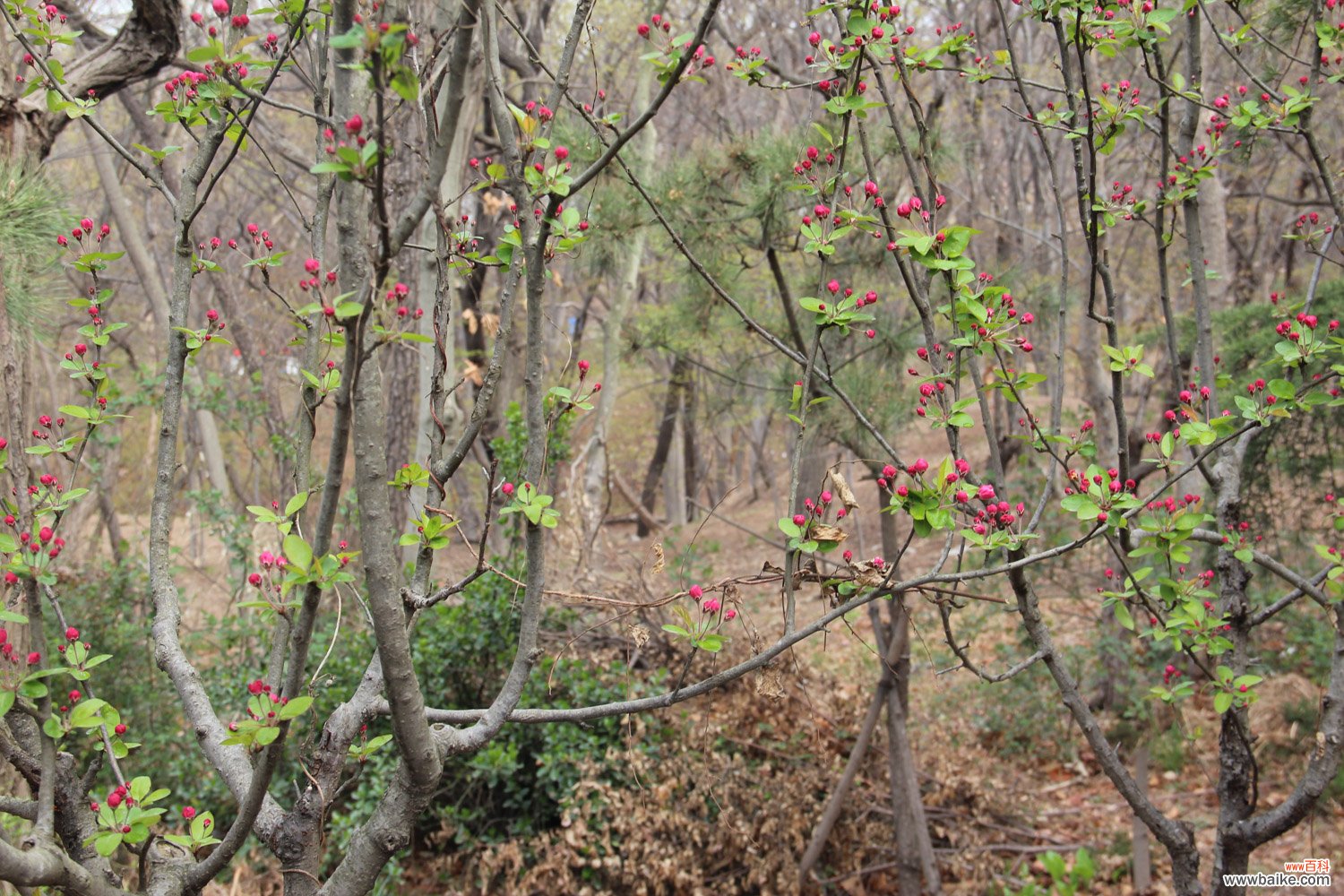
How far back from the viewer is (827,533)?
64.4 inches

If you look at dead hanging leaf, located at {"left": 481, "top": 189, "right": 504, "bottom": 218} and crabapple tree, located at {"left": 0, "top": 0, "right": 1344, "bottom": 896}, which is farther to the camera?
dead hanging leaf, located at {"left": 481, "top": 189, "right": 504, "bottom": 218}

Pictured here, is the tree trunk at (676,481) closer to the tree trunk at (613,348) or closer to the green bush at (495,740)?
the tree trunk at (613,348)

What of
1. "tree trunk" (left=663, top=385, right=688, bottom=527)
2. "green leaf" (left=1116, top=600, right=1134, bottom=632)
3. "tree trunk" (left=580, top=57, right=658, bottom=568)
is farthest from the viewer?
"tree trunk" (left=663, top=385, right=688, bottom=527)

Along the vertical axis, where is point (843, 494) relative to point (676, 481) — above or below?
below

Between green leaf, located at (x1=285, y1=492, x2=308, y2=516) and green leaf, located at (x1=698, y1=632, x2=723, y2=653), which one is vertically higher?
green leaf, located at (x1=285, y1=492, x2=308, y2=516)

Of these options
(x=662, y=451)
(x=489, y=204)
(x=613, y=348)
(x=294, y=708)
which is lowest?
(x=294, y=708)

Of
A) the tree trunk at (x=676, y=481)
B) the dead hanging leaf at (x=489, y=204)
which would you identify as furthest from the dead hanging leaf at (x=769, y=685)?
the tree trunk at (x=676, y=481)

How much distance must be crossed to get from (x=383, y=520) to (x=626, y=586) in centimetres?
326

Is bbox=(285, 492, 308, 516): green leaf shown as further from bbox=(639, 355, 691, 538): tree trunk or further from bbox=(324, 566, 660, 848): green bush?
bbox=(639, 355, 691, 538): tree trunk

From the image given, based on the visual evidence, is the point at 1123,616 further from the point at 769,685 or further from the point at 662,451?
the point at 662,451

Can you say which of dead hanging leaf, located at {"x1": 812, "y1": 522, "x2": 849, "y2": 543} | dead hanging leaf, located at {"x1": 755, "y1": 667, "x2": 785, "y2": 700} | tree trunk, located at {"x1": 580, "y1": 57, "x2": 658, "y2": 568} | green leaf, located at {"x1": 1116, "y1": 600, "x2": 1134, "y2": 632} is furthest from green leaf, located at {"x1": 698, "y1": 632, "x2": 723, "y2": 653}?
tree trunk, located at {"x1": 580, "y1": 57, "x2": 658, "y2": 568}

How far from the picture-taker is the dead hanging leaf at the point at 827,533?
1.61m

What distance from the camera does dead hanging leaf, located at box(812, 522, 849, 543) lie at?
161 cm

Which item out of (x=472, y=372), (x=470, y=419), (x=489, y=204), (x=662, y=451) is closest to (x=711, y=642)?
(x=470, y=419)
